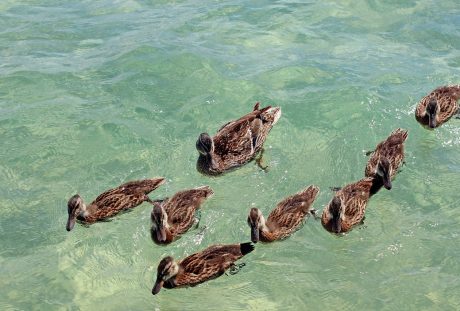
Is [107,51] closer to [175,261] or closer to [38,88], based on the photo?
[38,88]

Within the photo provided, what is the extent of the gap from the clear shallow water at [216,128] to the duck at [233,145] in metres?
0.21

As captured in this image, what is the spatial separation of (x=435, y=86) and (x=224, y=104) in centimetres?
403

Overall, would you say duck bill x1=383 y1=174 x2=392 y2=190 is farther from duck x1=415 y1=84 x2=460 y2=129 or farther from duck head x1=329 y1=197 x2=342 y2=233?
duck x1=415 y1=84 x2=460 y2=129

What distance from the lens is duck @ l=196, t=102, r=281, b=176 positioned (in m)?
8.23

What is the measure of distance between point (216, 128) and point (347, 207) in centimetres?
307

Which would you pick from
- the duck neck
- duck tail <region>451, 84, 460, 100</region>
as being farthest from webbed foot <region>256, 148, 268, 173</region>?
duck tail <region>451, 84, 460, 100</region>

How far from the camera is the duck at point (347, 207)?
282 inches

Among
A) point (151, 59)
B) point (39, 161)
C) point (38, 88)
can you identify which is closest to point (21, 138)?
point (39, 161)

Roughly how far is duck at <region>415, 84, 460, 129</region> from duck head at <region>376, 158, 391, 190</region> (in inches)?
64.2

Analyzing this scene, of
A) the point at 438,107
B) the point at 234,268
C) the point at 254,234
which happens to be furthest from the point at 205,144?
the point at 438,107

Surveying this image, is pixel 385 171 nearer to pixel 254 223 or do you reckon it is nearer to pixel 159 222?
pixel 254 223

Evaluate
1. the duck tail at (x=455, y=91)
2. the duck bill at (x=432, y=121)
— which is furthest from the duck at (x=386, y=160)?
the duck tail at (x=455, y=91)

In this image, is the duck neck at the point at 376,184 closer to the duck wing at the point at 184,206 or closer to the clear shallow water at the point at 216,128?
the clear shallow water at the point at 216,128

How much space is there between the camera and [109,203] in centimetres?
770
